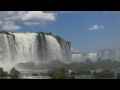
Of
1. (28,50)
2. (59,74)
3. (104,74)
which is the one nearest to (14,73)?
(28,50)

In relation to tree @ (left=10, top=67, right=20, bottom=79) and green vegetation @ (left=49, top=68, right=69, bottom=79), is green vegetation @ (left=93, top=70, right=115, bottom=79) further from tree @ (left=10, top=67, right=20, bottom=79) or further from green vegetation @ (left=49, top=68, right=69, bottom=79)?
tree @ (left=10, top=67, right=20, bottom=79)

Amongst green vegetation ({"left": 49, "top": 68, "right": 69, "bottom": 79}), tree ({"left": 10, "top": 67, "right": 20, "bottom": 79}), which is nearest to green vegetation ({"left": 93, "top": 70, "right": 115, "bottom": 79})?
green vegetation ({"left": 49, "top": 68, "right": 69, "bottom": 79})

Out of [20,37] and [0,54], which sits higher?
[20,37]

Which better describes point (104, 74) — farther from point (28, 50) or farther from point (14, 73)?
point (14, 73)

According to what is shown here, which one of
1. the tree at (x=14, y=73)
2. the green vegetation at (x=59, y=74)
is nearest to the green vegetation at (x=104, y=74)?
the green vegetation at (x=59, y=74)

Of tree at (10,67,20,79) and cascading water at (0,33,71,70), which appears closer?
tree at (10,67,20,79)
